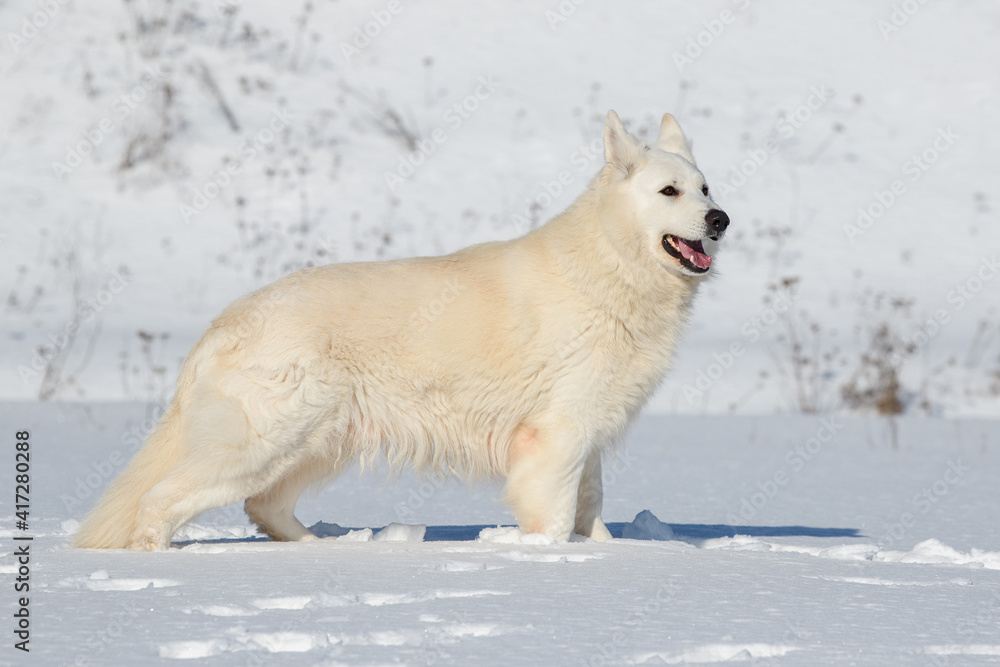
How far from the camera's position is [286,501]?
460 centimetres

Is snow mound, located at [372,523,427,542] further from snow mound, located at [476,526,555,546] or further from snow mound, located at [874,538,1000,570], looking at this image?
snow mound, located at [874,538,1000,570]

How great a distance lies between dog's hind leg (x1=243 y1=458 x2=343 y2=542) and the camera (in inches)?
181

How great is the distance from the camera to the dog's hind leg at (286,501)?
4.59 m

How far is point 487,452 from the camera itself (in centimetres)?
458

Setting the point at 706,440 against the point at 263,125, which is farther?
the point at 263,125

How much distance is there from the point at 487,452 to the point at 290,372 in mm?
953

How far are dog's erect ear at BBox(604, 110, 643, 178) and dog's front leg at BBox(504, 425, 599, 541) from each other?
4.06ft

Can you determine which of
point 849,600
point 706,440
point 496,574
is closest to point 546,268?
point 496,574

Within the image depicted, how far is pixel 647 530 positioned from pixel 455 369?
1.21 m

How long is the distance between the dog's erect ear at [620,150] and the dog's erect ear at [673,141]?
42 cm

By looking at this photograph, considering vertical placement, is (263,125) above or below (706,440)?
above

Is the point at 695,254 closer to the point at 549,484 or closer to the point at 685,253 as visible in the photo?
the point at 685,253

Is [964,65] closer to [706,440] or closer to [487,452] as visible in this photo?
[706,440]

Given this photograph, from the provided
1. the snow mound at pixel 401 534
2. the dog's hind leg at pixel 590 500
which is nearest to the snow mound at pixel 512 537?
the snow mound at pixel 401 534
